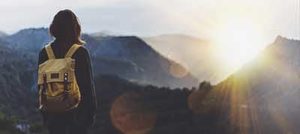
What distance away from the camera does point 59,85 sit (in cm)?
831

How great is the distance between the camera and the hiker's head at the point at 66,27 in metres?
8.52

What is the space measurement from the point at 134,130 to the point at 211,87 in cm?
1652

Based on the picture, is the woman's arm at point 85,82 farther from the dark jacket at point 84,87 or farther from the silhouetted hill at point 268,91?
the silhouetted hill at point 268,91

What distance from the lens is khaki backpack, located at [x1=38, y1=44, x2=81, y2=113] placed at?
8.27 metres

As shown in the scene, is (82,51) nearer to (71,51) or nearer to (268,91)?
(71,51)

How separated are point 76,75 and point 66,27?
0.58 m

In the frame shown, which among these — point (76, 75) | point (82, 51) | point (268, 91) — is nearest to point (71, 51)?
point (82, 51)

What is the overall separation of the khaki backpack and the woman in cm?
7

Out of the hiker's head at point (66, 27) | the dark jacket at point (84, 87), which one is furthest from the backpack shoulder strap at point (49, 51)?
the dark jacket at point (84, 87)

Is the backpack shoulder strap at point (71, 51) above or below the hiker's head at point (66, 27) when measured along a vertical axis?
below

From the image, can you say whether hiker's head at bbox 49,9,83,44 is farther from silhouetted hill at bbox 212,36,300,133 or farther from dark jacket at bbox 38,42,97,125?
silhouetted hill at bbox 212,36,300,133

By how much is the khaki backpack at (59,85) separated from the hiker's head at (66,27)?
0.17 m

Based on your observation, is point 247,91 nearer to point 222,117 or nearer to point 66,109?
point 222,117

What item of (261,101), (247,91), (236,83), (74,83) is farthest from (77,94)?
(236,83)
